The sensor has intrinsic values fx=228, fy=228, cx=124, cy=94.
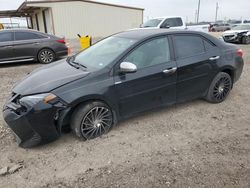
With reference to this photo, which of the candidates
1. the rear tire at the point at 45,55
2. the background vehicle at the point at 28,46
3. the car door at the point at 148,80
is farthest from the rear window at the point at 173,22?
the car door at the point at 148,80

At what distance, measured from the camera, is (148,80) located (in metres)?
3.62

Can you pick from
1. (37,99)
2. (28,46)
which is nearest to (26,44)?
(28,46)

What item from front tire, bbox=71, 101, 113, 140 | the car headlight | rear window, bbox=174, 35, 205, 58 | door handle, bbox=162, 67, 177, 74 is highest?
rear window, bbox=174, 35, 205, 58

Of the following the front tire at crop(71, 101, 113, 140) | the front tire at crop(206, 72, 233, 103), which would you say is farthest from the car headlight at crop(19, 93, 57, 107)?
the front tire at crop(206, 72, 233, 103)

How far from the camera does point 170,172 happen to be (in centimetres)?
272

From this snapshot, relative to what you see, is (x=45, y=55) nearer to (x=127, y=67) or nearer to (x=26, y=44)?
(x=26, y=44)

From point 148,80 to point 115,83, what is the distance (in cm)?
57

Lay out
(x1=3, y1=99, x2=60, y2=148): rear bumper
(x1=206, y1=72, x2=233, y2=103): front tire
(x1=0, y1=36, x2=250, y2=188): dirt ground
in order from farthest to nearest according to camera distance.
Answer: (x1=206, y1=72, x2=233, y2=103): front tire, (x1=3, y1=99, x2=60, y2=148): rear bumper, (x1=0, y1=36, x2=250, y2=188): dirt ground

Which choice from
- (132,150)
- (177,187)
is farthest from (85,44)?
(177,187)

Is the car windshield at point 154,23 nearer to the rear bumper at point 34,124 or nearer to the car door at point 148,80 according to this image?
the car door at point 148,80

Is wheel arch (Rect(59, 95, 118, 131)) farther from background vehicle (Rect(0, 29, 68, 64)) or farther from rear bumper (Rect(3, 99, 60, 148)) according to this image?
background vehicle (Rect(0, 29, 68, 64))

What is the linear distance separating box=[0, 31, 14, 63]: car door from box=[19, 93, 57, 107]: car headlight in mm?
6388

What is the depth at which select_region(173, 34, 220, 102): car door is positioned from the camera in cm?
398

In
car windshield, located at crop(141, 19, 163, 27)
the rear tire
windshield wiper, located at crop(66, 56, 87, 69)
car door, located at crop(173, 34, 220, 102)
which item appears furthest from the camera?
car windshield, located at crop(141, 19, 163, 27)
